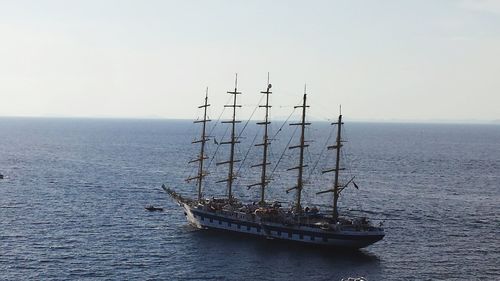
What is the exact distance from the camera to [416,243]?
10394cm

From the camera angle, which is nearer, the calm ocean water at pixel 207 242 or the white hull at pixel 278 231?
the calm ocean water at pixel 207 242

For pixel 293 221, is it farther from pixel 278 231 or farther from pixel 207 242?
pixel 207 242

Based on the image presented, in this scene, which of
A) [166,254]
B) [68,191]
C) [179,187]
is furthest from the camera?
[179,187]

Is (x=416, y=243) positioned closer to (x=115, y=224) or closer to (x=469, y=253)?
(x=469, y=253)

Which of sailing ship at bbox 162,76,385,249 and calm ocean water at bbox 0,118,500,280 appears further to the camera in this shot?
sailing ship at bbox 162,76,385,249

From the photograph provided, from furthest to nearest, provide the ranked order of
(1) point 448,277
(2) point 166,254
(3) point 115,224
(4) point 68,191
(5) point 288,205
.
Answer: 1. (4) point 68,191
2. (5) point 288,205
3. (3) point 115,224
4. (2) point 166,254
5. (1) point 448,277

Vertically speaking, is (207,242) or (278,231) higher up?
(278,231)

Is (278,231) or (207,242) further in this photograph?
(278,231)

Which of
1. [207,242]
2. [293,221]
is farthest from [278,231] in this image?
[207,242]

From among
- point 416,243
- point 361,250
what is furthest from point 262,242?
point 416,243

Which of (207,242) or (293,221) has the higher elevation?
(293,221)

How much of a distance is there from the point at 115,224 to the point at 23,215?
64.7ft

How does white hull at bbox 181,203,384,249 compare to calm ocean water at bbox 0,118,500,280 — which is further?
white hull at bbox 181,203,384,249

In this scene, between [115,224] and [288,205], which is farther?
[288,205]
